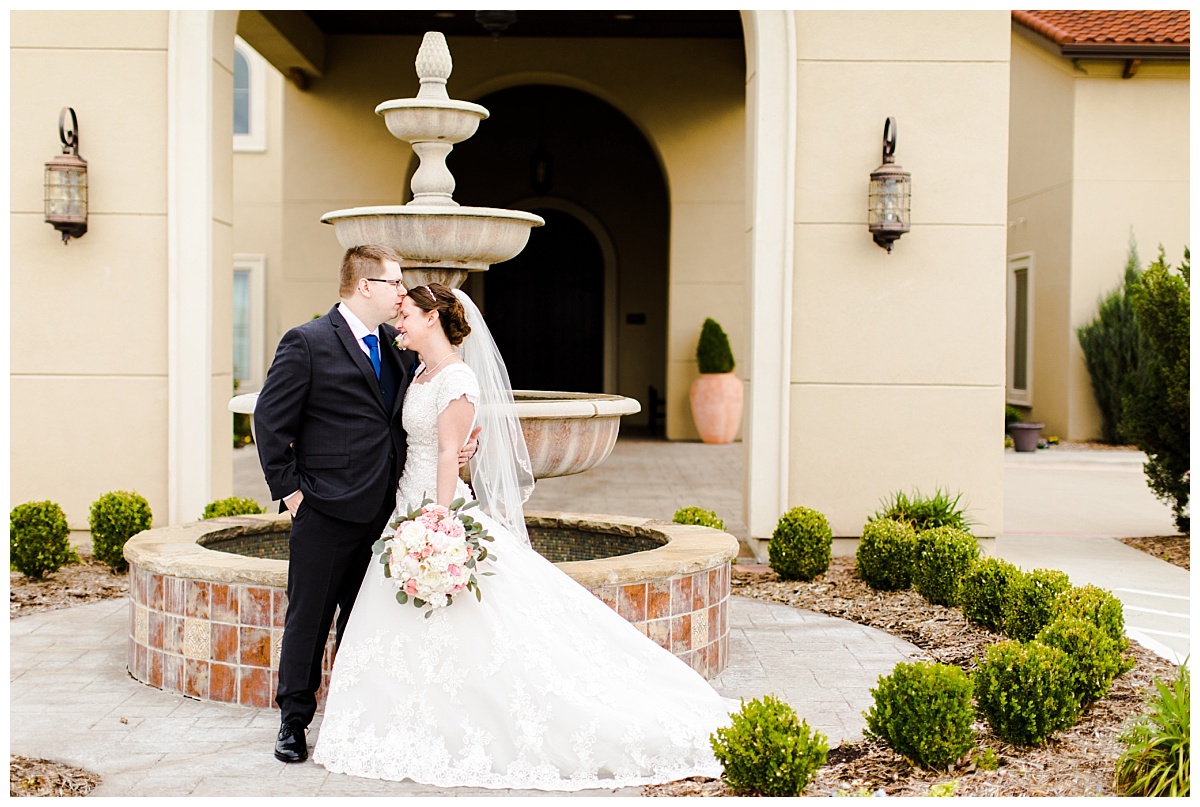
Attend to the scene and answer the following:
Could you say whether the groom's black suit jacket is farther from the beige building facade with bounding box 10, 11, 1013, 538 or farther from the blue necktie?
the beige building facade with bounding box 10, 11, 1013, 538

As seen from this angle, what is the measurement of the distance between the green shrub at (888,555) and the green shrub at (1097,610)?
1.83m

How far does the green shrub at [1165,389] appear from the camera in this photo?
9.09m

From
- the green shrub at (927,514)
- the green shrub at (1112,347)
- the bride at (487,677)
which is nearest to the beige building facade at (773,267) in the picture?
the green shrub at (927,514)

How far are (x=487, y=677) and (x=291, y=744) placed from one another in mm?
781

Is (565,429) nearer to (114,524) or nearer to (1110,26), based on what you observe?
(114,524)

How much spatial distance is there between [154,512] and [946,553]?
5.67 m

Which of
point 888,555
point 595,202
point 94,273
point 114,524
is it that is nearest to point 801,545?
point 888,555

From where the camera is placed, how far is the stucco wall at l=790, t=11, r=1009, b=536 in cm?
873

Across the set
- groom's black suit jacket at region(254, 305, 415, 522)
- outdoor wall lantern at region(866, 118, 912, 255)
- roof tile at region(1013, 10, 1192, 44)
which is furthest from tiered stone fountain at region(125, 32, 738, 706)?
roof tile at region(1013, 10, 1192, 44)

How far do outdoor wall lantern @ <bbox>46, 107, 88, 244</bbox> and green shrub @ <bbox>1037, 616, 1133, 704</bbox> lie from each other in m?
7.08

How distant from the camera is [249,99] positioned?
18625 millimetres

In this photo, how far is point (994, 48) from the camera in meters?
8.73
